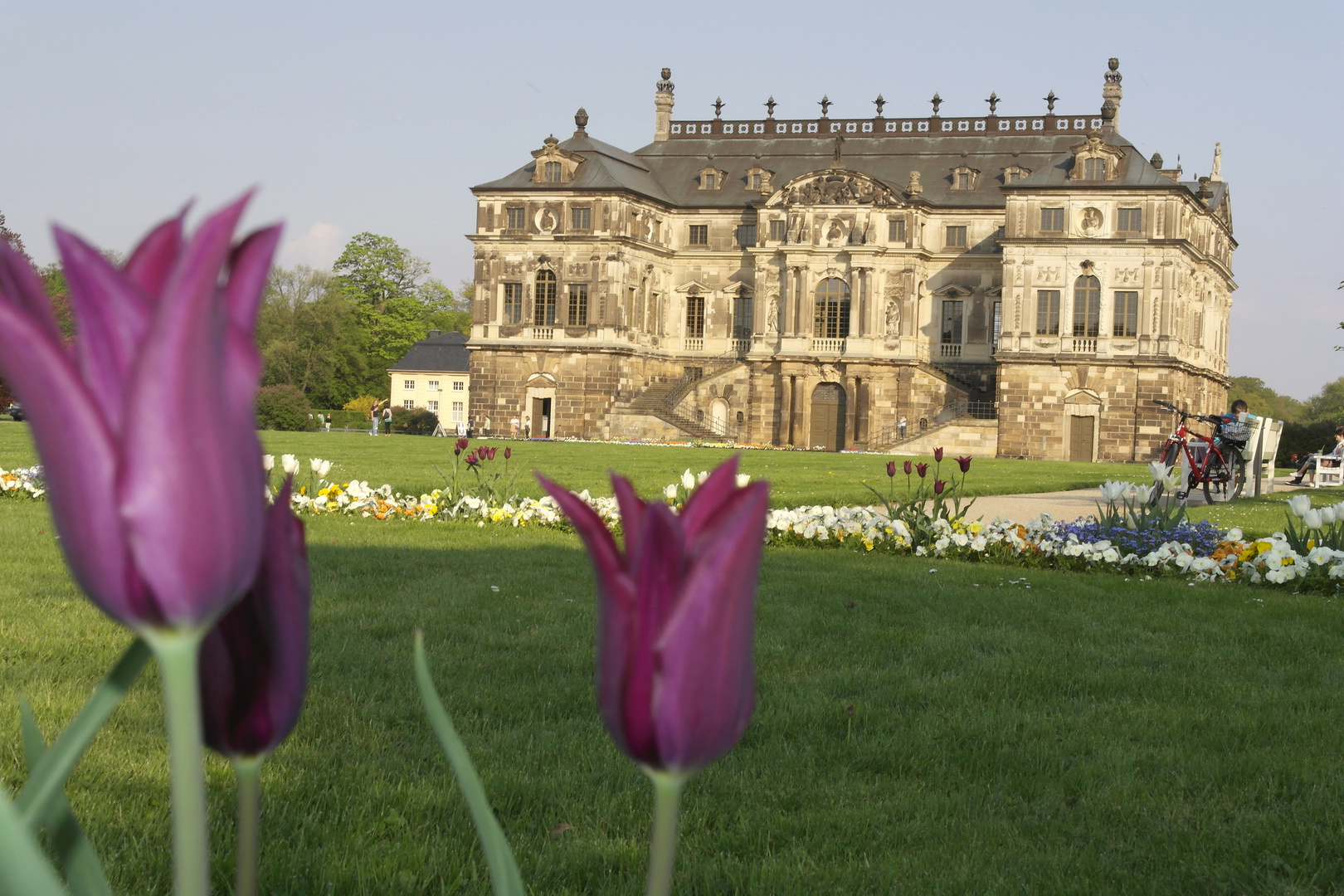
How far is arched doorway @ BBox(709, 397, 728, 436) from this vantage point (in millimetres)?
54156

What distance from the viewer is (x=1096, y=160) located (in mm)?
48344

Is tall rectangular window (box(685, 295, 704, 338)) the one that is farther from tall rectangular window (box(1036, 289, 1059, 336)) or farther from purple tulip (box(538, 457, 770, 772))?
purple tulip (box(538, 457, 770, 772))

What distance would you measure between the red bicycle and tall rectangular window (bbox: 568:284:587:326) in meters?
36.9

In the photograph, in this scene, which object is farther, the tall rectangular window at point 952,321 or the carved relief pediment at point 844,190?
the tall rectangular window at point 952,321

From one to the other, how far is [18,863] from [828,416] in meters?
52.8

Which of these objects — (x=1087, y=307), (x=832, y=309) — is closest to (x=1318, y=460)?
(x=1087, y=307)

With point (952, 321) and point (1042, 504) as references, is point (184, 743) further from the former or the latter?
point (952, 321)

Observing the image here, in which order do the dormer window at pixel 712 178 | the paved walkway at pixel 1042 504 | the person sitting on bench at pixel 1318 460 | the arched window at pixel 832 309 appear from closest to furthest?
1. the paved walkway at pixel 1042 504
2. the person sitting on bench at pixel 1318 460
3. the arched window at pixel 832 309
4. the dormer window at pixel 712 178

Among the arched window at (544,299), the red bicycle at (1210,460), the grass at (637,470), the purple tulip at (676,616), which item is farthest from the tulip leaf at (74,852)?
the arched window at (544,299)

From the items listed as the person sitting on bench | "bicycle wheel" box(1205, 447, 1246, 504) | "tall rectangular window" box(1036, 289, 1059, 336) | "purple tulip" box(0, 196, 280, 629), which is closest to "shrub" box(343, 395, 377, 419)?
"tall rectangular window" box(1036, 289, 1059, 336)

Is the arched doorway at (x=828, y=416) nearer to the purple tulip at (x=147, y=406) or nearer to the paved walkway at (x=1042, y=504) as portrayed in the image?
the paved walkway at (x=1042, y=504)

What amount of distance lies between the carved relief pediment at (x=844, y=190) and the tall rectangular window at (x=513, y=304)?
43.0ft

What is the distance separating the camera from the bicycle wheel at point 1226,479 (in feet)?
60.6

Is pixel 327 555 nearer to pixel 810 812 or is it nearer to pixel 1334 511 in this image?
pixel 810 812
